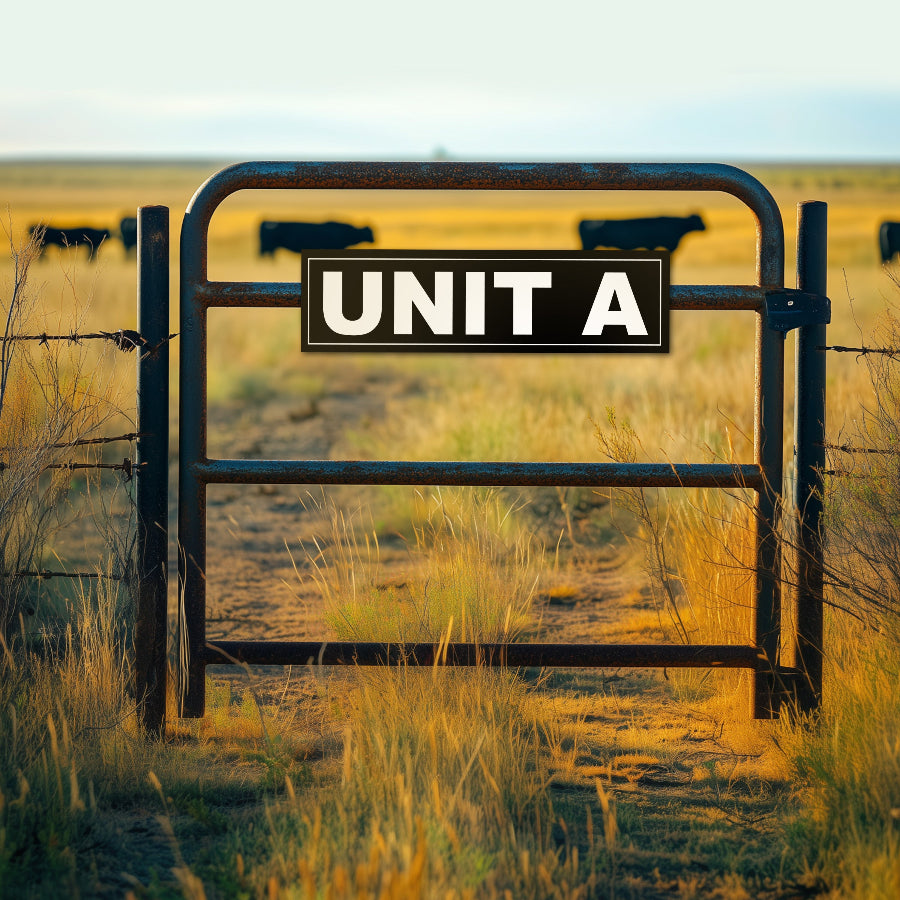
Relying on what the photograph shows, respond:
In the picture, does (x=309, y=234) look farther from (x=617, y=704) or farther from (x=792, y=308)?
(x=792, y=308)

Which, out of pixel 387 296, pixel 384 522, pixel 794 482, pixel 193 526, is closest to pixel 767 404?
pixel 794 482

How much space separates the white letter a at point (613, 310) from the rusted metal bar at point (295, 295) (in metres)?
0.15

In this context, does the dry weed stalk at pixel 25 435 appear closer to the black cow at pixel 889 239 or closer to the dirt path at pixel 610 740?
the dirt path at pixel 610 740

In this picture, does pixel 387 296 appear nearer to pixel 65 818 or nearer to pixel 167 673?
pixel 167 673

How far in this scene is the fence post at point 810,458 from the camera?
3.57 meters

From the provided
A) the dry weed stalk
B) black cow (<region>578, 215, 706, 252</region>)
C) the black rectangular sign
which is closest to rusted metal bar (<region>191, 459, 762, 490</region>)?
the black rectangular sign

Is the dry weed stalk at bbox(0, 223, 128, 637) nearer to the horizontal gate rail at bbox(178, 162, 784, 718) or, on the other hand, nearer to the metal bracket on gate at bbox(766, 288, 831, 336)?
the horizontal gate rail at bbox(178, 162, 784, 718)

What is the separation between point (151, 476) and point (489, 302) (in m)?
1.24

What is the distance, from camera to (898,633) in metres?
3.31

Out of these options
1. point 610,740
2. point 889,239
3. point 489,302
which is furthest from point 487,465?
point 889,239

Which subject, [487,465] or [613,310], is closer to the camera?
[487,465]

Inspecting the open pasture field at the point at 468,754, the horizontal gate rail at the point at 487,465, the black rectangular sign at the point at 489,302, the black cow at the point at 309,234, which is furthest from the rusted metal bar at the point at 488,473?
the black cow at the point at 309,234

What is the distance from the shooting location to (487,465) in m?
3.51

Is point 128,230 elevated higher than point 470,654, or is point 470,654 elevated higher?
point 128,230
